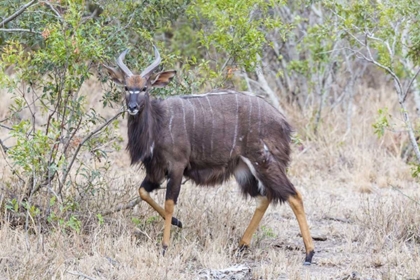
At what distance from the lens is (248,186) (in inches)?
272

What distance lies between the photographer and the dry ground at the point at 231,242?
18.9 feet

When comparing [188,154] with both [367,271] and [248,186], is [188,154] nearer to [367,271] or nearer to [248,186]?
[248,186]

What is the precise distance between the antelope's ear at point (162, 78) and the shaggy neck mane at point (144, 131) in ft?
0.51

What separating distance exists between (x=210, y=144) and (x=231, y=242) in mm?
853

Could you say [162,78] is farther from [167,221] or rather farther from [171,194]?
Result: [167,221]

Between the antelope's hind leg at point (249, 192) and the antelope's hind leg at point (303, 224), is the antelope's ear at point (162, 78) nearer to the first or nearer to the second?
the antelope's hind leg at point (249, 192)

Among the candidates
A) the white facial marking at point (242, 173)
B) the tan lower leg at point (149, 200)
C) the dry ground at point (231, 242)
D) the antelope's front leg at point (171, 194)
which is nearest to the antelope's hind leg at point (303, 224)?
the dry ground at point (231, 242)

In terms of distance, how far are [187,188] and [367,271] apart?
2.38m

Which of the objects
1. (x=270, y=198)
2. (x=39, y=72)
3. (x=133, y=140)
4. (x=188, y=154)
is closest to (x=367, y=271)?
(x=270, y=198)

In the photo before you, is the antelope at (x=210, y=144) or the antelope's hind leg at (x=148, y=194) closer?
the antelope at (x=210, y=144)

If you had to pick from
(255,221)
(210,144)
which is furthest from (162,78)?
(255,221)

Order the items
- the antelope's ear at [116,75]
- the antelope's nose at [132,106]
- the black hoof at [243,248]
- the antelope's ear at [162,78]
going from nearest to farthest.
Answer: the antelope's nose at [132,106]
the antelope's ear at [116,75]
the antelope's ear at [162,78]
the black hoof at [243,248]

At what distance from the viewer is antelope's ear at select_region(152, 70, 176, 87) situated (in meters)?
6.49

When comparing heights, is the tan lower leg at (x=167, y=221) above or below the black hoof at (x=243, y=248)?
above
